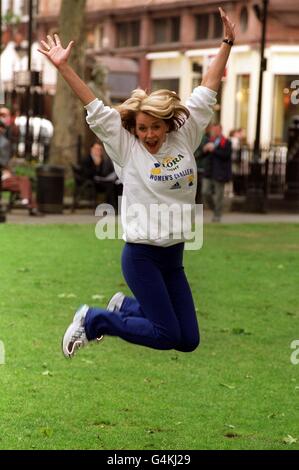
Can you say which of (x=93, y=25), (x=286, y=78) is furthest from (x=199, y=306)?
(x=93, y=25)

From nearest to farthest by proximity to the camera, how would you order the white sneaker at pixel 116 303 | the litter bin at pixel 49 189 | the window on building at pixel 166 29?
1. the white sneaker at pixel 116 303
2. the litter bin at pixel 49 189
3. the window on building at pixel 166 29

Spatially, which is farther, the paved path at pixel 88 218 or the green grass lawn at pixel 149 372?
the paved path at pixel 88 218

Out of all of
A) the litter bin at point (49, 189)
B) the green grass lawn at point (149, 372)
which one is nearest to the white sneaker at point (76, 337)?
the green grass lawn at point (149, 372)

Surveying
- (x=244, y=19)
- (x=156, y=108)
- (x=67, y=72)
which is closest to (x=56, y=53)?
(x=67, y=72)

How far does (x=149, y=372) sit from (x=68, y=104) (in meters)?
22.0

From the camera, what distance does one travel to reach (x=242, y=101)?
49156 mm

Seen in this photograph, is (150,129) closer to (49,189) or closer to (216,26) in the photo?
(49,189)

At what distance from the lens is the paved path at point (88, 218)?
945 inches

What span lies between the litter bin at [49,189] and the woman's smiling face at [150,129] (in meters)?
18.2

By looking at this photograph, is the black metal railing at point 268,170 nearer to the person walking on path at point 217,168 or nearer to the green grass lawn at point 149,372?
the person walking on path at point 217,168

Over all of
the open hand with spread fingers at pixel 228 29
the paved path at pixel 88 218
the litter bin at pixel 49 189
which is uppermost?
Answer: the open hand with spread fingers at pixel 228 29

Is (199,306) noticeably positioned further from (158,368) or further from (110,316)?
(110,316)

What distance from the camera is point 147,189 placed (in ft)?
→ 24.8

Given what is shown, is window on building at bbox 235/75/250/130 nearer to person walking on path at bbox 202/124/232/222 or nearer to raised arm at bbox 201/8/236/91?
person walking on path at bbox 202/124/232/222
